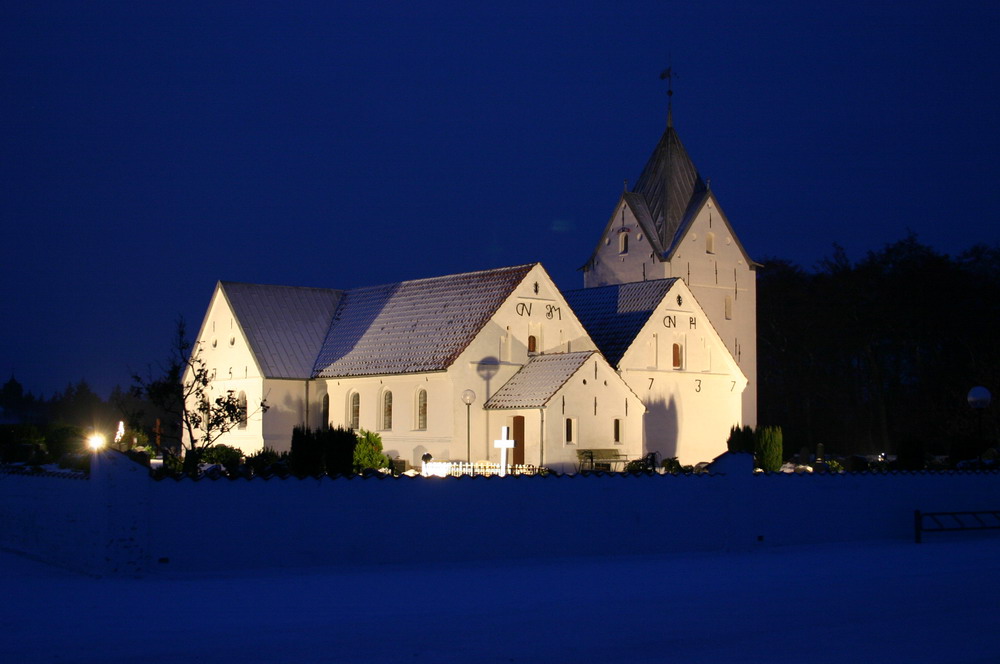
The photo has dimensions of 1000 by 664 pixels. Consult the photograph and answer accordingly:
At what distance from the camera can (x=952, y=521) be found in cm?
2869

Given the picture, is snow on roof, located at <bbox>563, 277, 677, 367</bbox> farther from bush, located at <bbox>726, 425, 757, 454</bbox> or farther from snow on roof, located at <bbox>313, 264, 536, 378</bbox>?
bush, located at <bbox>726, 425, 757, 454</bbox>

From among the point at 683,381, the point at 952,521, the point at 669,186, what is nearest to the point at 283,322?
the point at 683,381

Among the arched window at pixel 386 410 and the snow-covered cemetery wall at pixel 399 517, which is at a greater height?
the arched window at pixel 386 410

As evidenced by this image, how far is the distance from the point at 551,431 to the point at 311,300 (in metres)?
15.4

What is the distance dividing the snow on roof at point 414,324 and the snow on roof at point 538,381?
7.11ft

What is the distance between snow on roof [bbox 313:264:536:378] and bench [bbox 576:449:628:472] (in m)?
5.52

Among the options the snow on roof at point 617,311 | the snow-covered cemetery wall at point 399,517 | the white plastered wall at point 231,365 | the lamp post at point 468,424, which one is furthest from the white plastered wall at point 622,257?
the snow-covered cemetery wall at point 399,517

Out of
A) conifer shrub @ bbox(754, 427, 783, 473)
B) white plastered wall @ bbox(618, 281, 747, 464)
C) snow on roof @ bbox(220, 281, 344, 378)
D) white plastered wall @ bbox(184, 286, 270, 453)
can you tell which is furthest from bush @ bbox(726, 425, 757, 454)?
white plastered wall @ bbox(184, 286, 270, 453)

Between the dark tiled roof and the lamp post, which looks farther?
the dark tiled roof

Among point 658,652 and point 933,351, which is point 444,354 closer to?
point 658,652

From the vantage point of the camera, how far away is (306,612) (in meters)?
15.3

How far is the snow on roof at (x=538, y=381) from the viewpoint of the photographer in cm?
4097

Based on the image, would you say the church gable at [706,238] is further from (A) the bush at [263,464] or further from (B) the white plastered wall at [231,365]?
(A) the bush at [263,464]

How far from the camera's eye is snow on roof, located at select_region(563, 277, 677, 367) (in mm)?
48094
